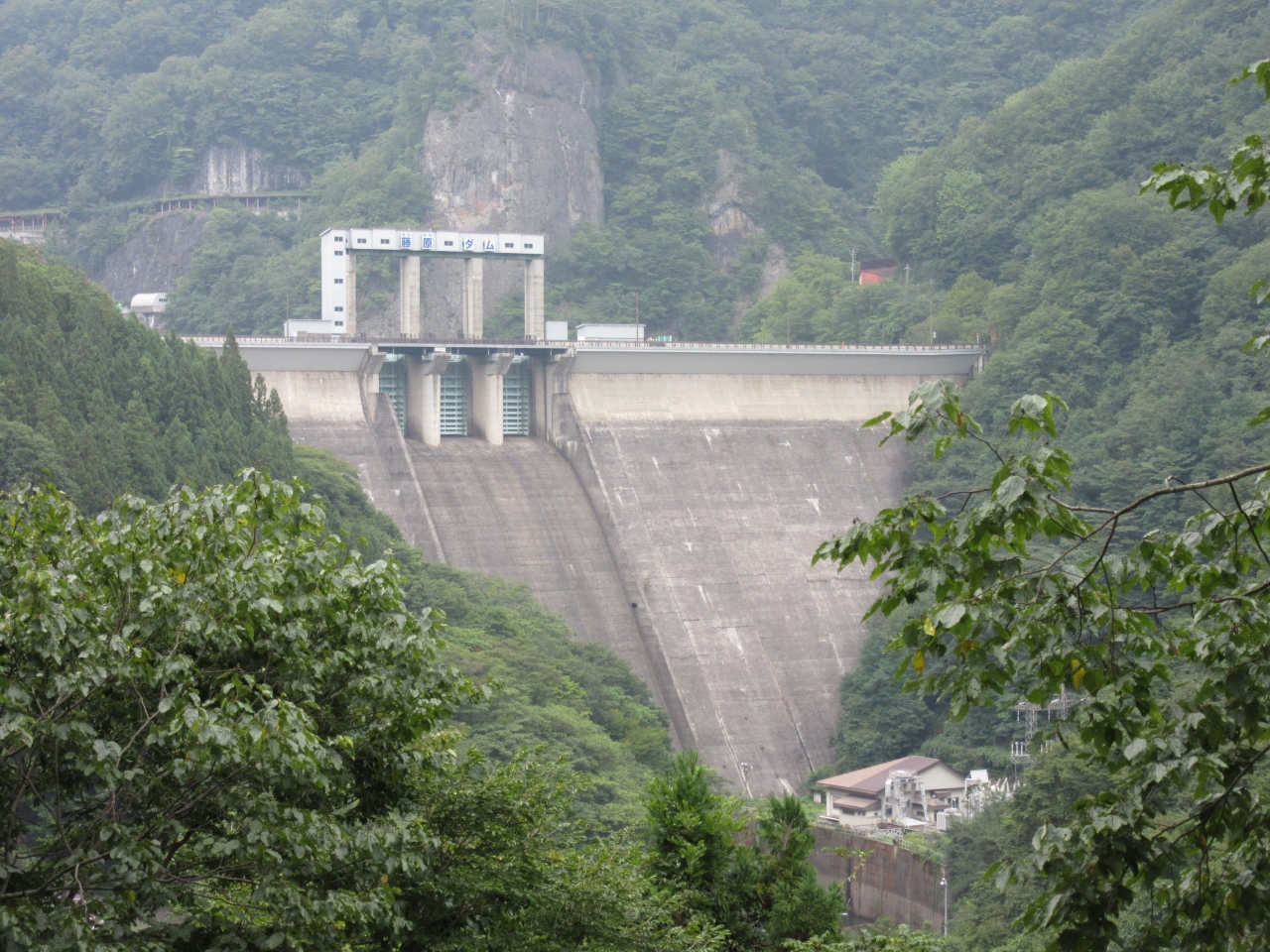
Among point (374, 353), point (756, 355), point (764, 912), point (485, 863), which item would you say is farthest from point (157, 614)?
point (756, 355)

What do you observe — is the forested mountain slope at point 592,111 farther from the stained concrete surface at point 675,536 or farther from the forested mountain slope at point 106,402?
the forested mountain slope at point 106,402

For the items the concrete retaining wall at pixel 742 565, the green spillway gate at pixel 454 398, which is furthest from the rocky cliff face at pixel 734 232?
the green spillway gate at pixel 454 398

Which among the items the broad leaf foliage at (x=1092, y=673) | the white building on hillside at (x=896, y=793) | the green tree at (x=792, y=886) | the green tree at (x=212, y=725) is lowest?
the white building on hillside at (x=896, y=793)

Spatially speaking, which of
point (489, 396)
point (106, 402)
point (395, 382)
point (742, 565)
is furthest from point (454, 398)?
point (106, 402)

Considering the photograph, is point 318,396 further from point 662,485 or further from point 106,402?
point 106,402

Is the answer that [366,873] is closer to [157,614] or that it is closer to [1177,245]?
[157,614]
